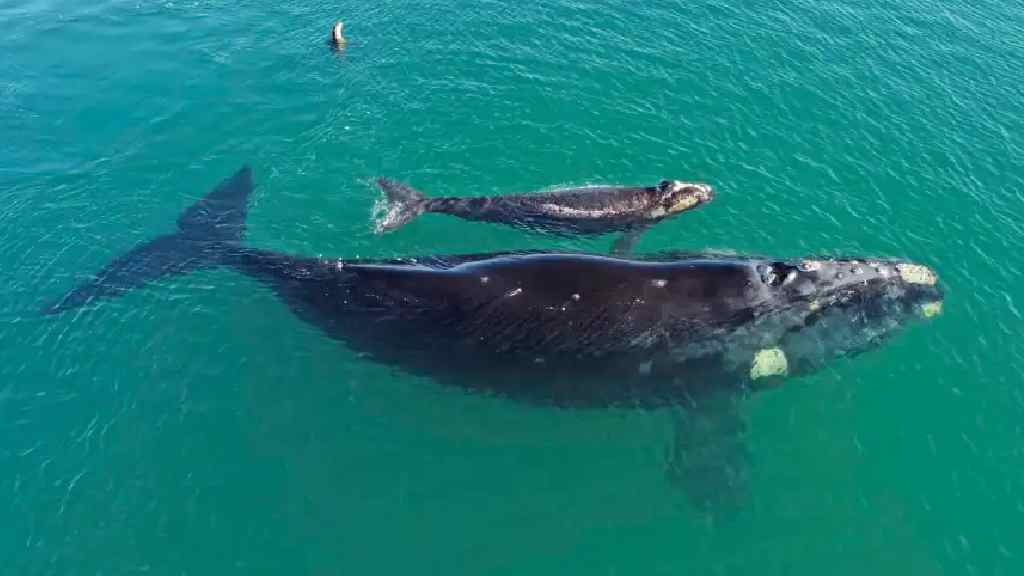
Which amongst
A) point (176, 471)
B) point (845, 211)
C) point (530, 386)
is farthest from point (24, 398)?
point (845, 211)

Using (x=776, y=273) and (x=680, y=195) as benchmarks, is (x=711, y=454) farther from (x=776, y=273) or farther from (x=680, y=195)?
(x=680, y=195)

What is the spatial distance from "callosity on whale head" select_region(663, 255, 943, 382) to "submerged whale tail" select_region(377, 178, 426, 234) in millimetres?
18042

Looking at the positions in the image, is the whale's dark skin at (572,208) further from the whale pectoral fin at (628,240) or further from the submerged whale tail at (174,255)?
the submerged whale tail at (174,255)

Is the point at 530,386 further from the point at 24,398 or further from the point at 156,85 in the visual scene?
the point at 156,85

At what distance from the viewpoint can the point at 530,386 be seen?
1200 inches

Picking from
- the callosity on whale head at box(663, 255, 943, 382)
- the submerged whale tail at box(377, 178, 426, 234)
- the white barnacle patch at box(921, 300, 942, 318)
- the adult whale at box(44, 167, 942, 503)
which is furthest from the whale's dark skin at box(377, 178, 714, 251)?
the white barnacle patch at box(921, 300, 942, 318)

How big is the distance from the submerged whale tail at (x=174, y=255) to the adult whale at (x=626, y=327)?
8.99 meters

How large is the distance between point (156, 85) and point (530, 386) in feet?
127

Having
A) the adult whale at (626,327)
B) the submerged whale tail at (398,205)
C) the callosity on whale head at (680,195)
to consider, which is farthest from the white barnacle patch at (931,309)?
the submerged whale tail at (398,205)

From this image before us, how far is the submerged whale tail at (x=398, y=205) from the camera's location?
133 feet

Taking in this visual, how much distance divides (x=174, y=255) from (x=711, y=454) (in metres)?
27.8

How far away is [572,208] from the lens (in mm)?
40531

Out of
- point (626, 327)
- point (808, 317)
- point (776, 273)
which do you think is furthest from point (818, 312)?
point (626, 327)

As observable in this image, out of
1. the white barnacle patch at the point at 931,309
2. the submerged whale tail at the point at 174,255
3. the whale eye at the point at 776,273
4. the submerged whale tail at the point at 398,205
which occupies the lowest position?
the submerged whale tail at the point at 174,255
